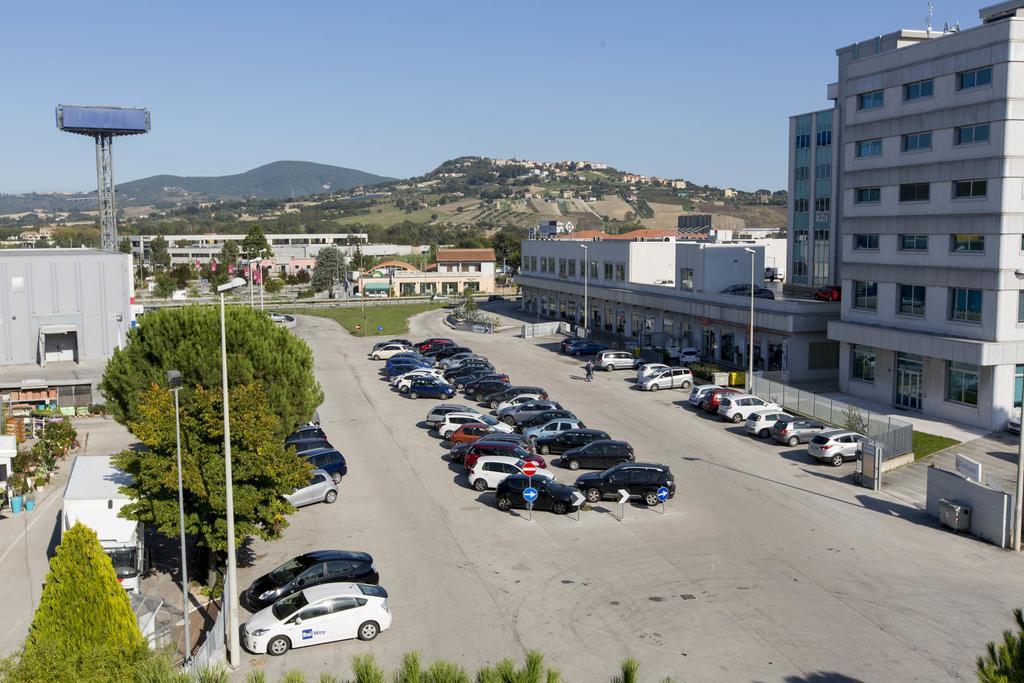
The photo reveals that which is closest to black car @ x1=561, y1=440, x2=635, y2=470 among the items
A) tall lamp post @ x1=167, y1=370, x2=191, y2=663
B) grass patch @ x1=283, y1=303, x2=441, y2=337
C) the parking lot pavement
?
the parking lot pavement

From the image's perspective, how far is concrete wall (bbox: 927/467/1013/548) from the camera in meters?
27.0

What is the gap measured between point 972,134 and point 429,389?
99.0ft

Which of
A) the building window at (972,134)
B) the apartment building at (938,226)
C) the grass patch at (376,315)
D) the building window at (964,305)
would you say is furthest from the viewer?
the grass patch at (376,315)

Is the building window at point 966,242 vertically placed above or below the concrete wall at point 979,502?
above

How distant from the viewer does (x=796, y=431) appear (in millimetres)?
39312

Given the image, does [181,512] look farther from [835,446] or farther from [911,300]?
[911,300]

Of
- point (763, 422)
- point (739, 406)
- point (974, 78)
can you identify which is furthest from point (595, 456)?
point (974, 78)

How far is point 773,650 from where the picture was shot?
19.6 meters

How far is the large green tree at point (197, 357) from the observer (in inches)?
1117

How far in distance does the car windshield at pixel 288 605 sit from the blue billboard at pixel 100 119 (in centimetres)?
9076

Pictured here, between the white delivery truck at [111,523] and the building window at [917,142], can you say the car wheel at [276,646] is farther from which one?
the building window at [917,142]

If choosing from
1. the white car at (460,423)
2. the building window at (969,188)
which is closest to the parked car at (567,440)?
the white car at (460,423)

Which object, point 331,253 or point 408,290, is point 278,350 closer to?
point 408,290

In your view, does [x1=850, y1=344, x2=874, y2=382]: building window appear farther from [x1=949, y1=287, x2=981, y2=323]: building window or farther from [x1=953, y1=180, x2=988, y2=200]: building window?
[x1=953, y1=180, x2=988, y2=200]: building window
